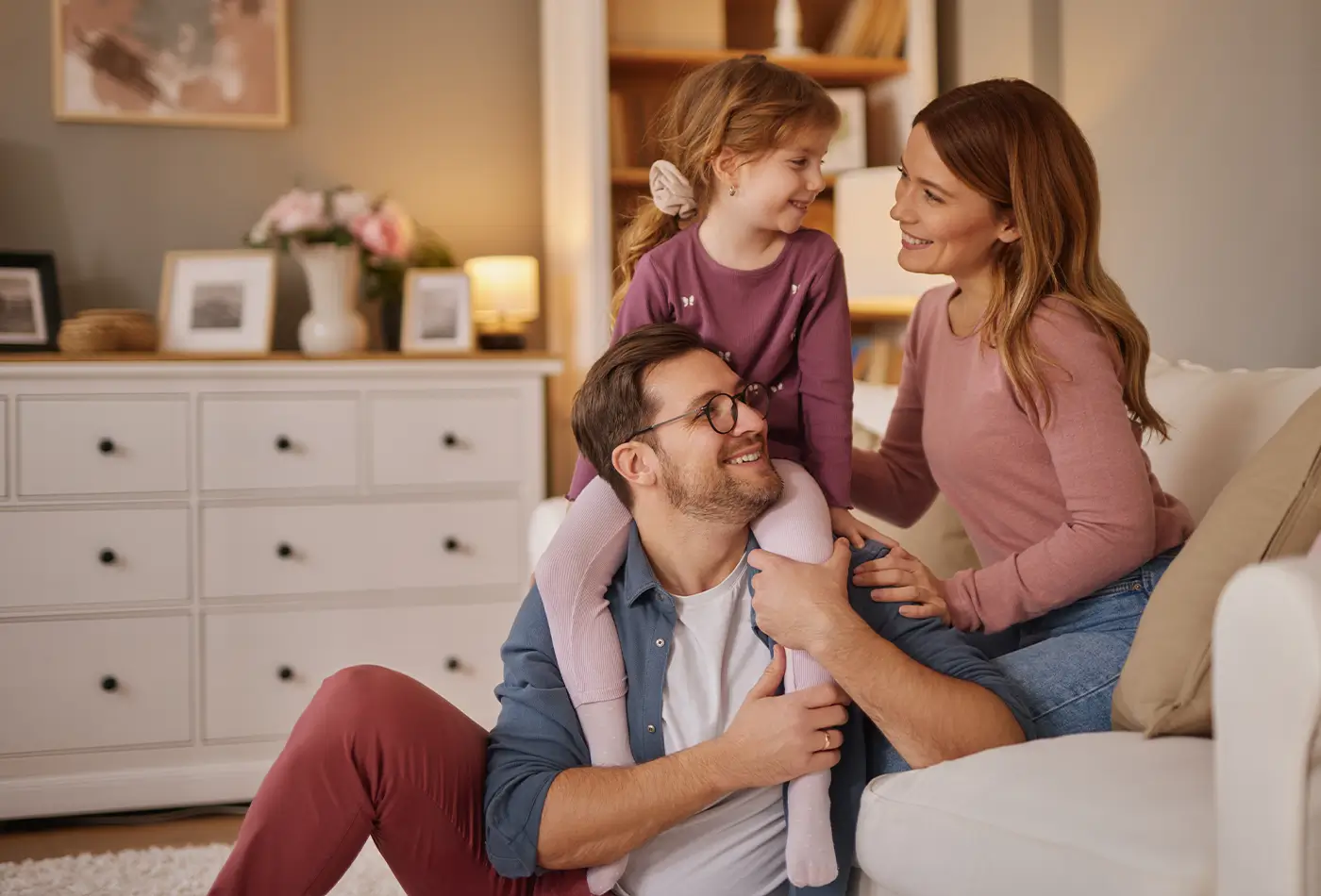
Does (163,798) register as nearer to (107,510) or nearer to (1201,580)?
(107,510)

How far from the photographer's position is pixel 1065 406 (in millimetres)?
1521

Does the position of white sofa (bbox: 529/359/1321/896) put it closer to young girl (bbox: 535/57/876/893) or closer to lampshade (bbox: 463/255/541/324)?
young girl (bbox: 535/57/876/893)

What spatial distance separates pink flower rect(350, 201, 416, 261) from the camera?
3.01 meters

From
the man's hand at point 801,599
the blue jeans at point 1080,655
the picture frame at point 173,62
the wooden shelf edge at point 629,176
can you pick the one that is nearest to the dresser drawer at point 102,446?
the picture frame at point 173,62

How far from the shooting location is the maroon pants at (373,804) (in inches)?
52.9

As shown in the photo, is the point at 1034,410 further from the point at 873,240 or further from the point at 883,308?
the point at 883,308

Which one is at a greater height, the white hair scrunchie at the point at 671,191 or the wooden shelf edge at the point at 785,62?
the wooden shelf edge at the point at 785,62

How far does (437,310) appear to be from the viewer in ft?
10.3

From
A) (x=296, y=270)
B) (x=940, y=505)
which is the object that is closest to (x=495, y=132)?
(x=296, y=270)

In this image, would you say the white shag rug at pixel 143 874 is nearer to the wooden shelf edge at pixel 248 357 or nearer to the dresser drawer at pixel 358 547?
the dresser drawer at pixel 358 547

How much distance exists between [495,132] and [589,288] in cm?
77

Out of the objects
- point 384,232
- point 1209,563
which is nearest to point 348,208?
point 384,232

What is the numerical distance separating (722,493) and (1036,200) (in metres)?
0.57

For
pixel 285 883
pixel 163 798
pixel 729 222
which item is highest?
pixel 729 222
